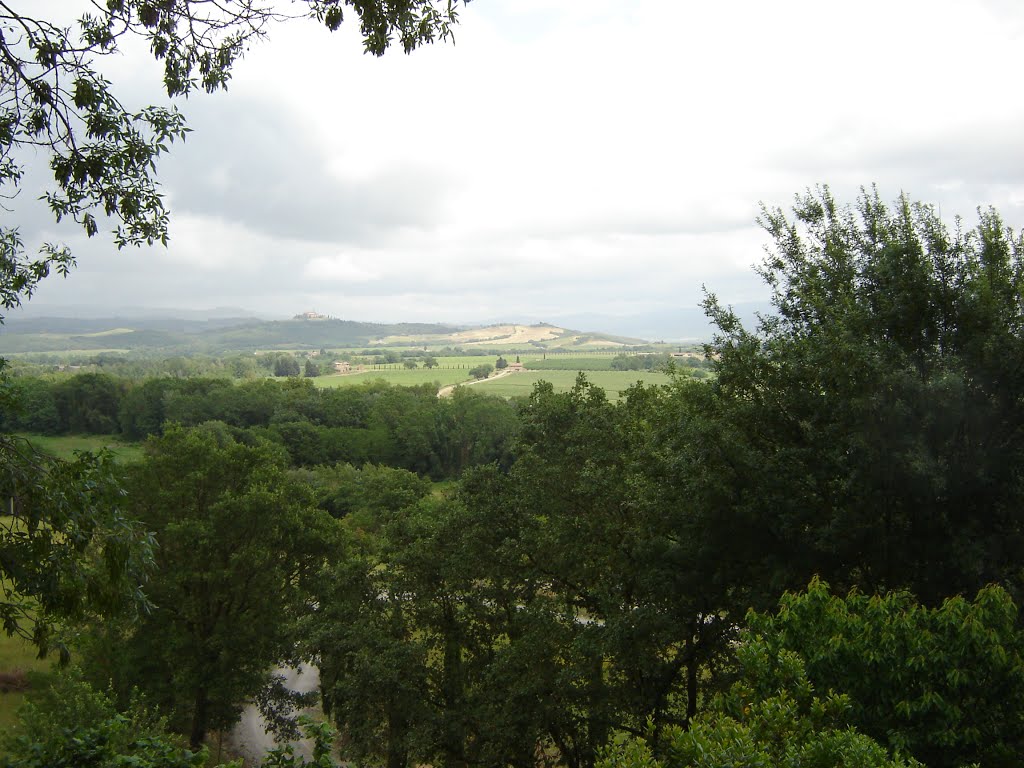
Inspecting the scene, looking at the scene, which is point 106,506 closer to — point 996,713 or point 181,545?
point 996,713

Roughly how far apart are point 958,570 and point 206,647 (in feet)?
63.7

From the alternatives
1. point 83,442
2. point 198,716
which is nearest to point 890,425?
point 198,716

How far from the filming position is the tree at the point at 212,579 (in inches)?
758

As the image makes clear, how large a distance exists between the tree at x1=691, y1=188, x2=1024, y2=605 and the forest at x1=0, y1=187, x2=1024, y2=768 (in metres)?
0.05

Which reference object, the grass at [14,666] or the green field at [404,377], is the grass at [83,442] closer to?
the green field at [404,377]

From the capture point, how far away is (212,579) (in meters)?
19.9

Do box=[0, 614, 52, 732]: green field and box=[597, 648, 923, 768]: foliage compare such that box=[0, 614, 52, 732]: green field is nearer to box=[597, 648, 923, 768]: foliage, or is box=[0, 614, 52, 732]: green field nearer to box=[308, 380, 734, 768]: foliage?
box=[308, 380, 734, 768]: foliage

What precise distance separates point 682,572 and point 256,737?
1921 cm

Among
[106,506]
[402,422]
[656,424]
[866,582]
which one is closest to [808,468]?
[866,582]

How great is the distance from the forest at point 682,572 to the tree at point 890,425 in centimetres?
5

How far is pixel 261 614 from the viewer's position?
68.5ft

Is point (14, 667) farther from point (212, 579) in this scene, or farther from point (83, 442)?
point (83, 442)

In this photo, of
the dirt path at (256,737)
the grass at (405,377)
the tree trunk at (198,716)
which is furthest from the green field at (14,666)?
the grass at (405,377)

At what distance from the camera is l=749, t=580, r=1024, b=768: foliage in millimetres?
6504
